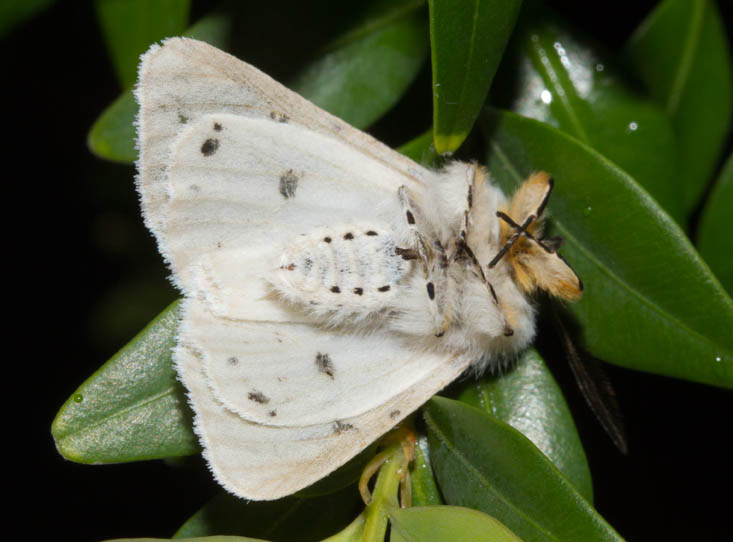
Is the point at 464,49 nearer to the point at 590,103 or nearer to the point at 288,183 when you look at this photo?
the point at 288,183

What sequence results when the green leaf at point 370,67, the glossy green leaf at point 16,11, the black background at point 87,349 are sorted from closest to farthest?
the green leaf at point 370,67 < the glossy green leaf at point 16,11 < the black background at point 87,349

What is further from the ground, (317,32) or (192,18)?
(317,32)

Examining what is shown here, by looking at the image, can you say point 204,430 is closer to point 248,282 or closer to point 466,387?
point 248,282

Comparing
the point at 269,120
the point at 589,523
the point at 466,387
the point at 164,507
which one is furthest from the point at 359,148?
the point at 164,507

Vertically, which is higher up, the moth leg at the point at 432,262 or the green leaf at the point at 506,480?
the moth leg at the point at 432,262

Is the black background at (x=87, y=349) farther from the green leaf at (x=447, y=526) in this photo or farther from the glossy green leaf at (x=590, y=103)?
the green leaf at (x=447, y=526)

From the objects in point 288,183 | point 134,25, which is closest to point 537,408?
point 288,183

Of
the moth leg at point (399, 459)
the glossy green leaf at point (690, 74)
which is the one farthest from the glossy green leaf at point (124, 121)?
the glossy green leaf at point (690, 74)
